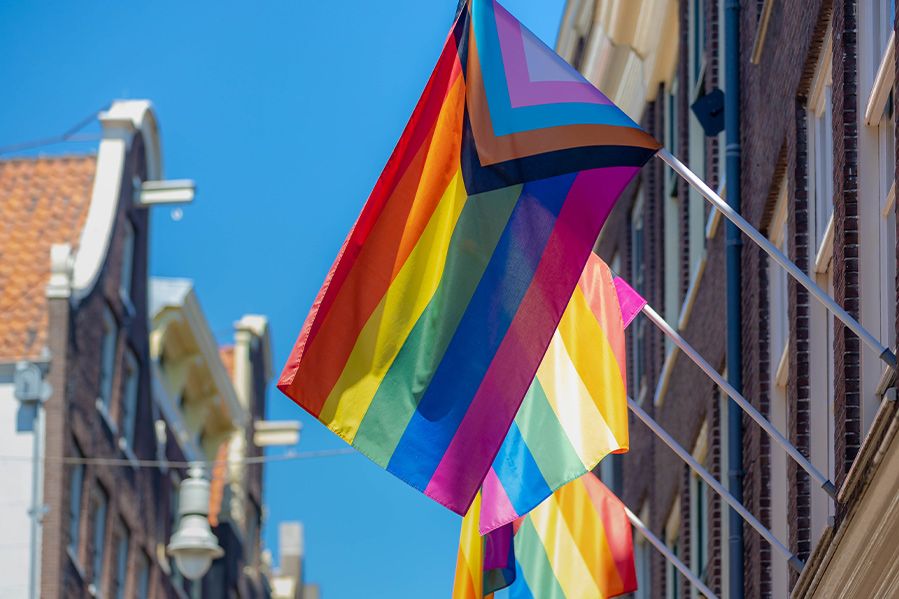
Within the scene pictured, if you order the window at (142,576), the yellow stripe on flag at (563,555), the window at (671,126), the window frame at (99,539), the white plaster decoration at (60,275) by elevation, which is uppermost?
the window at (671,126)

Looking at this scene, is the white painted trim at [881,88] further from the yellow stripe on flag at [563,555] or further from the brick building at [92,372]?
A: the brick building at [92,372]

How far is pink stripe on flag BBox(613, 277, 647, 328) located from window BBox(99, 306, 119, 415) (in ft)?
75.1

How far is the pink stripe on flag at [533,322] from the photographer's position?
35.9 ft

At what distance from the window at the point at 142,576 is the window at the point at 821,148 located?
83.1 feet

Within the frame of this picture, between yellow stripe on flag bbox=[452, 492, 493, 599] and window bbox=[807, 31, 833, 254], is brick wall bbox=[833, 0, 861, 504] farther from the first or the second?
yellow stripe on flag bbox=[452, 492, 493, 599]

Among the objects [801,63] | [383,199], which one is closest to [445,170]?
[383,199]

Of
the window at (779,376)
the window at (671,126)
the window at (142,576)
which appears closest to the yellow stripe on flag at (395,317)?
the window at (779,376)

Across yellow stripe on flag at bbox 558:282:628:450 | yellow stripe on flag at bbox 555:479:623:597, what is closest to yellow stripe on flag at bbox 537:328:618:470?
yellow stripe on flag at bbox 558:282:628:450

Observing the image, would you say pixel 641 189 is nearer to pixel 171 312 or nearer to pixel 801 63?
pixel 801 63

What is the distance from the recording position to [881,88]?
11305 millimetres

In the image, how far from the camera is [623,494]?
2795 centimetres

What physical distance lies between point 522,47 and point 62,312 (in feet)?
74.2

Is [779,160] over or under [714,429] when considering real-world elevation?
over

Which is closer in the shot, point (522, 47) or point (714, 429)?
point (522, 47)
